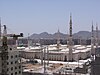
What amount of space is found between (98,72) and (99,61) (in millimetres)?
503

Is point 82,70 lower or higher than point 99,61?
lower

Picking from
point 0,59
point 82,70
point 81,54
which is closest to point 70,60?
point 81,54

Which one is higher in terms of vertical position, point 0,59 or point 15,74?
point 0,59

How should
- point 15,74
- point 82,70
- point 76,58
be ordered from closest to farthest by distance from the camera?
point 15,74 < point 82,70 < point 76,58

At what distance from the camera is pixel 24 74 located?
44.1 ft

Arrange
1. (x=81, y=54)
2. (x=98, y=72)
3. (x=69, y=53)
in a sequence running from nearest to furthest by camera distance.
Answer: (x=98, y=72)
(x=69, y=53)
(x=81, y=54)

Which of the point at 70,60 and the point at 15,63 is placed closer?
the point at 15,63

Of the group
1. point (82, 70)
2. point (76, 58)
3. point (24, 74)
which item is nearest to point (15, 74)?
point (24, 74)

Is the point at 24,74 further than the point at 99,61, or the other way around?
the point at 24,74

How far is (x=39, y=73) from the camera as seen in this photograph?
13180 mm

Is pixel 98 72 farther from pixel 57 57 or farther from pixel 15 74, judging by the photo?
pixel 57 57

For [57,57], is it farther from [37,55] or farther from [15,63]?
[15,63]

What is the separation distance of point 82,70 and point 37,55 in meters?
10.4

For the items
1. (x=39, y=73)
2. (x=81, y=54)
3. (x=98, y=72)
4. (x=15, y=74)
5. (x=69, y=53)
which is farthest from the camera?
(x=81, y=54)
